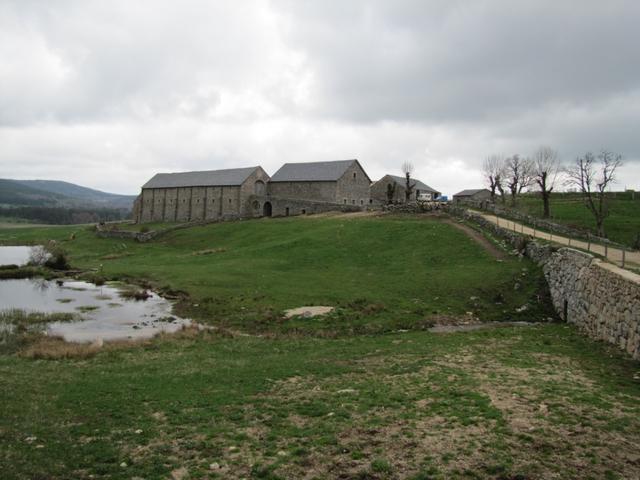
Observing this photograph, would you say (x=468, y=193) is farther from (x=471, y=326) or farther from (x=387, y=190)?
(x=471, y=326)

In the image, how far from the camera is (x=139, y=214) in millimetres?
111875

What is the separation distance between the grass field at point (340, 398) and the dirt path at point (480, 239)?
752cm

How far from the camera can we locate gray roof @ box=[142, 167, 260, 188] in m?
96.9

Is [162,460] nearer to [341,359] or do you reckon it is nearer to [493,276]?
[341,359]

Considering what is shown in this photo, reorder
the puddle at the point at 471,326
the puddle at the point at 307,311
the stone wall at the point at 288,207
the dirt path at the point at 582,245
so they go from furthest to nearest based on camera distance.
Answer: the stone wall at the point at 288,207 → the puddle at the point at 307,311 → the dirt path at the point at 582,245 → the puddle at the point at 471,326

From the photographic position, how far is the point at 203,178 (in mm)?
103812

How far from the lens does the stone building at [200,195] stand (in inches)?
3730

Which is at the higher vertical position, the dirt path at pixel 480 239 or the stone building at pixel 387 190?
the stone building at pixel 387 190

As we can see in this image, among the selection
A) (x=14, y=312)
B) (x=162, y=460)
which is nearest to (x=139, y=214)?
(x=14, y=312)

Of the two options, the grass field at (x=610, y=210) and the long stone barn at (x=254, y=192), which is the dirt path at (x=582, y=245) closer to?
the grass field at (x=610, y=210)

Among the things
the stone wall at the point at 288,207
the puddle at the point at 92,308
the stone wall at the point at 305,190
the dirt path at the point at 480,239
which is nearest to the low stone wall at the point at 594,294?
the dirt path at the point at 480,239

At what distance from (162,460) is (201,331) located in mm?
15723

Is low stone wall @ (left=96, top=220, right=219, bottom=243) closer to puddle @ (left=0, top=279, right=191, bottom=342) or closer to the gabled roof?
puddle @ (left=0, top=279, right=191, bottom=342)

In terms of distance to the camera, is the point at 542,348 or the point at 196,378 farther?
the point at 542,348
